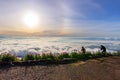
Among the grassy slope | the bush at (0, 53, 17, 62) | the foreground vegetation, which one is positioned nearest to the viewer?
the grassy slope

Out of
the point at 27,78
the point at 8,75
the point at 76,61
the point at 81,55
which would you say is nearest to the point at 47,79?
the point at 27,78

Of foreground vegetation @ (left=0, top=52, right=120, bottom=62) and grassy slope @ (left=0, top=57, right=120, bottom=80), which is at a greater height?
foreground vegetation @ (left=0, top=52, right=120, bottom=62)

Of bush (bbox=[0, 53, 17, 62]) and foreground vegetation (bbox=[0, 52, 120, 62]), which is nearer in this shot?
bush (bbox=[0, 53, 17, 62])

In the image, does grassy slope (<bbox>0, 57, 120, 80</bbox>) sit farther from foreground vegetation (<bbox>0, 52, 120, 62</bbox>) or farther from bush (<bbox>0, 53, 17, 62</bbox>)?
foreground vegetation (<bbox>0, 52, 120, 62</bbox>)

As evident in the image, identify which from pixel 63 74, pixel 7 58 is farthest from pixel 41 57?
pixel 63 74

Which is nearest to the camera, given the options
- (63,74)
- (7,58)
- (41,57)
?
(63,74)

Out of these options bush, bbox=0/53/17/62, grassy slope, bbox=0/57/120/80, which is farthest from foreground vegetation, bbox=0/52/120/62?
grassy slope, bbox=0/57/120/80

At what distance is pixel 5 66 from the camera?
10711 mm

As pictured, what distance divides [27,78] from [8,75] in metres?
1.06

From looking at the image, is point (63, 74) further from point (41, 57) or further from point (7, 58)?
point (7, 58)

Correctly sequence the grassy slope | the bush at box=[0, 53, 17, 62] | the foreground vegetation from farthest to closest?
the foreground vegetation → the bush at box=[0, 53, 17, 62] → the grassy slope

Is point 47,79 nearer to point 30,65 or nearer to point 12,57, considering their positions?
point 30,65

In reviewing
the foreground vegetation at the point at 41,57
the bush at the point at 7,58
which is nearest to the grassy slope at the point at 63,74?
the bush at the point at 7,58

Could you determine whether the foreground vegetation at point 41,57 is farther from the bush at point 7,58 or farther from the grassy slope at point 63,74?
the grassy slope at point 63,74
